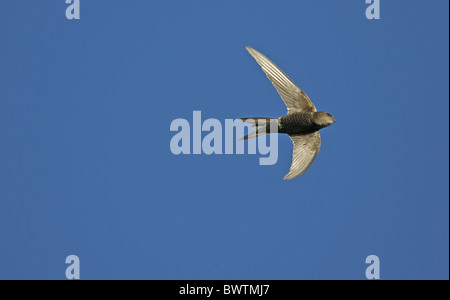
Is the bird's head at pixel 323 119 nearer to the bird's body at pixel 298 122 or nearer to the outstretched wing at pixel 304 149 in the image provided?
the bird's body at pixel 298 122

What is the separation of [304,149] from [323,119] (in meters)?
0.38

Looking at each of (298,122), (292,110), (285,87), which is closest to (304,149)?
(298,122)

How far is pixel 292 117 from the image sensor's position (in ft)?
22.0

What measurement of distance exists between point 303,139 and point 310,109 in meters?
0.32

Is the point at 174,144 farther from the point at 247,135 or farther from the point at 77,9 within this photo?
the point at 77,9

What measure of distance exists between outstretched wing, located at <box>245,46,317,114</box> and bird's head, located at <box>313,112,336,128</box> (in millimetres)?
92

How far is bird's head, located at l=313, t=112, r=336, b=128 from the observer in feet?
21.7

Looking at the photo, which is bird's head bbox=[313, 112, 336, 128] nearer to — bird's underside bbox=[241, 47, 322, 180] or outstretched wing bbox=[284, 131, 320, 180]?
bird's underside bbox=[241, 47, 322, 180]

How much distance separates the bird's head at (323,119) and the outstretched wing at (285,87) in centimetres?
9

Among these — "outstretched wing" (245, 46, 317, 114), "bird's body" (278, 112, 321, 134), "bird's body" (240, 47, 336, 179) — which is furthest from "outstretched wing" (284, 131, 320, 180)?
"outstretched wing" (245, 46, 317, 114)

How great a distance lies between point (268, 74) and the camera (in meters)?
6.68

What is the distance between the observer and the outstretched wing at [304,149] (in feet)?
22.2

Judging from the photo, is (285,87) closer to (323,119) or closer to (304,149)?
(323,119)
